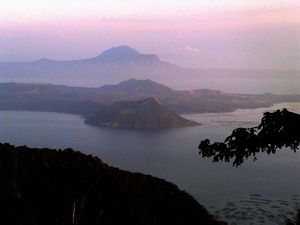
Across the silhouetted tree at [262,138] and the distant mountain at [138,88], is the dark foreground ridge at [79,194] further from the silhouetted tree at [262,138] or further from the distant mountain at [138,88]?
the distant mountain at [138,88]

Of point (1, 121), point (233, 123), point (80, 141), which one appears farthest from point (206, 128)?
point (1, 121)

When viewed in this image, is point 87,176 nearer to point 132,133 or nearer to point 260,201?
point 260,201

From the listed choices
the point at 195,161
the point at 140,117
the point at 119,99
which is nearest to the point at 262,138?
the point at 195,161

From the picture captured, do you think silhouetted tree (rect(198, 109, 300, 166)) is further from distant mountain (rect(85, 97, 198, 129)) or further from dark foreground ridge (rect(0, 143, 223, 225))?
distant mountain (rect(85, 97, 198, 129))

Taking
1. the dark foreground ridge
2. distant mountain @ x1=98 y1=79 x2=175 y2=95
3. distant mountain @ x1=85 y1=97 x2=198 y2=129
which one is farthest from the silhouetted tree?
distant mountain @ x1=98 y1=79 x2=175 y2=95

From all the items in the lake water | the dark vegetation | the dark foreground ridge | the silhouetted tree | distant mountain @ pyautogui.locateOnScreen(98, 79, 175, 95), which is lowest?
the lake water

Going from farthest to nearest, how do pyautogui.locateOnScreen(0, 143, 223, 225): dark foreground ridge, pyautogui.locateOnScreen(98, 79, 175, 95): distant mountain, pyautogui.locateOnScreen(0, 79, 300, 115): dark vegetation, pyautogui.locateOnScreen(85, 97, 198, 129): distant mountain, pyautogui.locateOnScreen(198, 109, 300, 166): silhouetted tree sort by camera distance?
pyautogui.locateOnScreen(98, 79, 175, 95): distant mountain < pyautogui.locateOnScreen(0, 79, 300, 115): dark vegetation < pyautogui.locateOnScreen(85, 97, 198, 129): distant mountain < pyautogui.locateOnScreen(0, 143, 223, 225): dark foreground ridge < pyautogui.locateOnScreen(198, 109, 300, 166): silhouetted tree

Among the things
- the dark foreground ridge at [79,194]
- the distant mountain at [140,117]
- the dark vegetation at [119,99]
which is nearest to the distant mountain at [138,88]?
the dark vegetation at [119,99]
